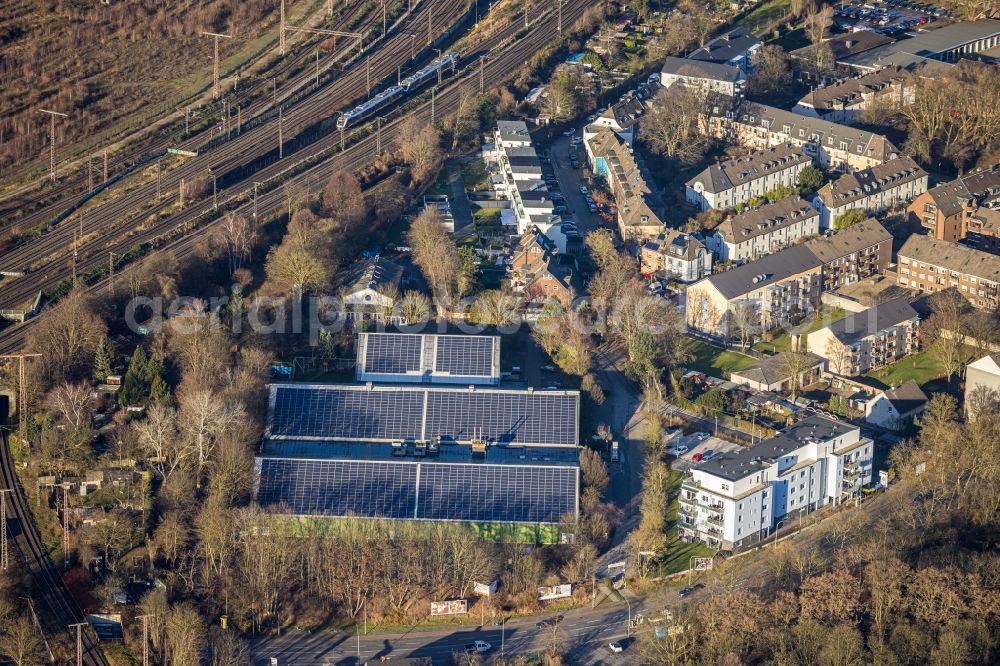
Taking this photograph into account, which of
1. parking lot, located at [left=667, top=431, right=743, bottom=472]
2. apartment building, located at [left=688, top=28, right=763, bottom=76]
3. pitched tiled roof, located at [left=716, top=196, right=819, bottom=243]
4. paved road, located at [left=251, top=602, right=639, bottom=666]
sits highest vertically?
apartment building, located at [left=688, top=28, right=763, bottom=76]

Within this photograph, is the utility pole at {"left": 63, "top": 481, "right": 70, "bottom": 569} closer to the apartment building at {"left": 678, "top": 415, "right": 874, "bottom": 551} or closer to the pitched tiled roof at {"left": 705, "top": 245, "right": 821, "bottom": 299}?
the apartment building at {"left": 678, "top": 415, "right": 874, "bottom": 551}

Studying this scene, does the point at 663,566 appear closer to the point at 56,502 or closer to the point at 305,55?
the point at 56,502

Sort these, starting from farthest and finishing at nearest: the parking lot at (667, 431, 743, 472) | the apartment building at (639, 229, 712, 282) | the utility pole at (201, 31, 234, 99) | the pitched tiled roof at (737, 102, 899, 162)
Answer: the utility pole at (201, 31, 234, 99) < the pitched tiled roof at (737, 102, 899, 162) < the apartment building at (639, 229, 712, 282) < the parking lot at (667, 431, 743, 472)

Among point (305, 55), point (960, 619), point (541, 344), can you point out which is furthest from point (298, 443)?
point (305, 55)

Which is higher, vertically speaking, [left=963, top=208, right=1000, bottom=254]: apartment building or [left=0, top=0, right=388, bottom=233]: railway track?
[left=0, top=0, right=388, bottom=233]: railway track

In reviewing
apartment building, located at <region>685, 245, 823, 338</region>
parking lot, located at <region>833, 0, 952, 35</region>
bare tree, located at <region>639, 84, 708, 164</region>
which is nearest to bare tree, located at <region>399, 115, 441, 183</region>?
bare tree, located at <region>639, 84, 708, 164</region>

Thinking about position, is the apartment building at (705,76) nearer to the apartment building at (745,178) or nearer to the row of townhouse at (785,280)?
the apartment building at (745,178)

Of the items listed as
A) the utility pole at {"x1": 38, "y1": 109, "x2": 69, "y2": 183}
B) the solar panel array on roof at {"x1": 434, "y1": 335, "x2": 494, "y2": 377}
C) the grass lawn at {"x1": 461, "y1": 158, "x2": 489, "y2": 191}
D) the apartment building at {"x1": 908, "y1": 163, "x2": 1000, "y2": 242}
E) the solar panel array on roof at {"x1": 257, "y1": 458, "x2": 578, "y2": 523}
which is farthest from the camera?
the utility pole at {"x1": 38, "y1": 109, "x2": 69, "y2": 183}
